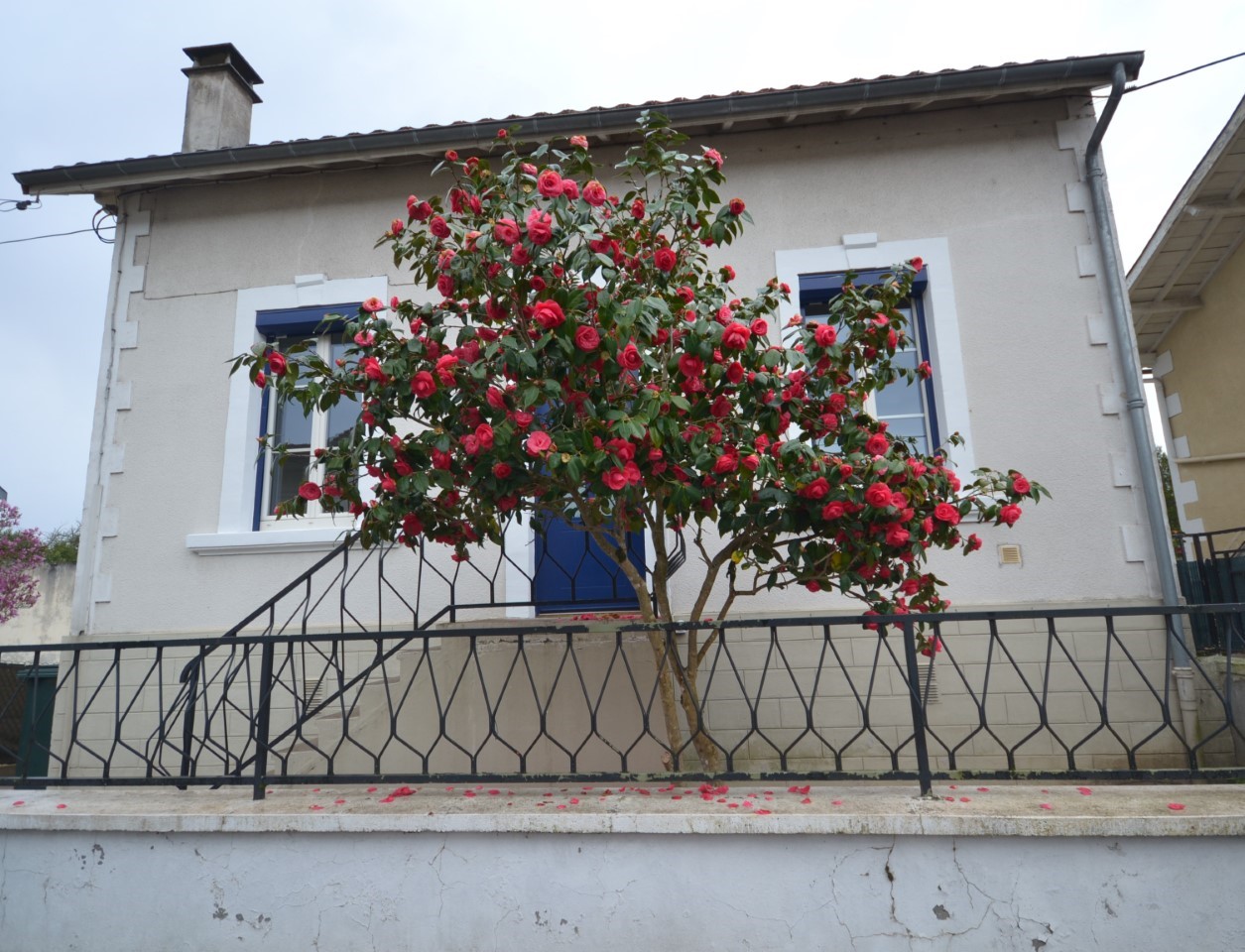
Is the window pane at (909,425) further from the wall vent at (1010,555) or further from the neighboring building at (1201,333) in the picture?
the neighboring building at (1201,333)

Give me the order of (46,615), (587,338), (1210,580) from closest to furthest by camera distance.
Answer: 1. (587,338)
2. (1210,580)
3. (46,615)

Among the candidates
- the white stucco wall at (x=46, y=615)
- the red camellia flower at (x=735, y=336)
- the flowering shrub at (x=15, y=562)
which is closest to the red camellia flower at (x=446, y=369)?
the red camellia flower at (x=735, y=336)

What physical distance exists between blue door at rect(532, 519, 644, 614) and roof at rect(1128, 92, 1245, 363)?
229 inches

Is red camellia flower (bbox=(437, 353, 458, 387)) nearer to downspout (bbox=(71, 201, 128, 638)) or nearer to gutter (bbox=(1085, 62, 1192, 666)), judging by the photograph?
downspout (bbox=(71, 201, 128, 638))

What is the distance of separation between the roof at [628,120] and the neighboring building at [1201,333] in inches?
106

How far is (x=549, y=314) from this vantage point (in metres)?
2.88

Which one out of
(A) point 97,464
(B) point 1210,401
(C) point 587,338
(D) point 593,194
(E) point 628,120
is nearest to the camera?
(C) point 587,338

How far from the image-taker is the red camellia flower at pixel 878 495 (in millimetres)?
3107

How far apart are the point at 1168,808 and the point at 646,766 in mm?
3075

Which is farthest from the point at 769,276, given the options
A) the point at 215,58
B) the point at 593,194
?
the point at 215,58

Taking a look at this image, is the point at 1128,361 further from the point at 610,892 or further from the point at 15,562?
the point at 15,562

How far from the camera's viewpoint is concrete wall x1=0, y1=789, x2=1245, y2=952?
2551 millimetres

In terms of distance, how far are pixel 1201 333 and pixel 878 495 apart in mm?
8537

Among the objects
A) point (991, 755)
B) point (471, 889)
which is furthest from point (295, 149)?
point (991, 755)
